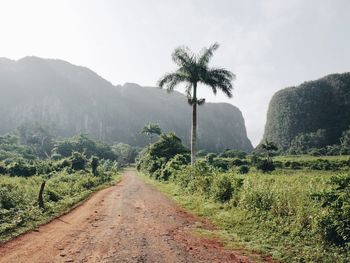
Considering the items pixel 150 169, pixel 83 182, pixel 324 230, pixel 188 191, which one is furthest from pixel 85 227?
pixel 150 169

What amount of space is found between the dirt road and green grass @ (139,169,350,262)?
3.25ft

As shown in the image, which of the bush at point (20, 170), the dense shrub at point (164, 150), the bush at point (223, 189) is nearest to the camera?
the bush at point (223, 189)

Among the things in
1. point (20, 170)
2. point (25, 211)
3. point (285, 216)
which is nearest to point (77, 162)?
point (20, 170)

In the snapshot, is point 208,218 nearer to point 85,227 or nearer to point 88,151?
point 85,227

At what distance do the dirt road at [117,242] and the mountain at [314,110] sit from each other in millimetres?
167289

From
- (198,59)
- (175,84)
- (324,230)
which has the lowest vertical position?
(324,230)

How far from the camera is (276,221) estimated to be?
422 inches

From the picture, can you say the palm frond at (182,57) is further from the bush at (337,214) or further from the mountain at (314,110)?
the mountain at (314,110)

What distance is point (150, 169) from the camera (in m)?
44.3

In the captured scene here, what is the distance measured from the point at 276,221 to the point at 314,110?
608 ft

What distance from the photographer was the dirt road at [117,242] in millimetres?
7961

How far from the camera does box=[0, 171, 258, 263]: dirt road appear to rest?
7.96m

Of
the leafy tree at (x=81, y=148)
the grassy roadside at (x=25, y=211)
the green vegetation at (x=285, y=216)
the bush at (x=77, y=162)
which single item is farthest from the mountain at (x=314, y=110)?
the grassy roadside at (x=25, y=211)

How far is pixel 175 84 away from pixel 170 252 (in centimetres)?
1977
